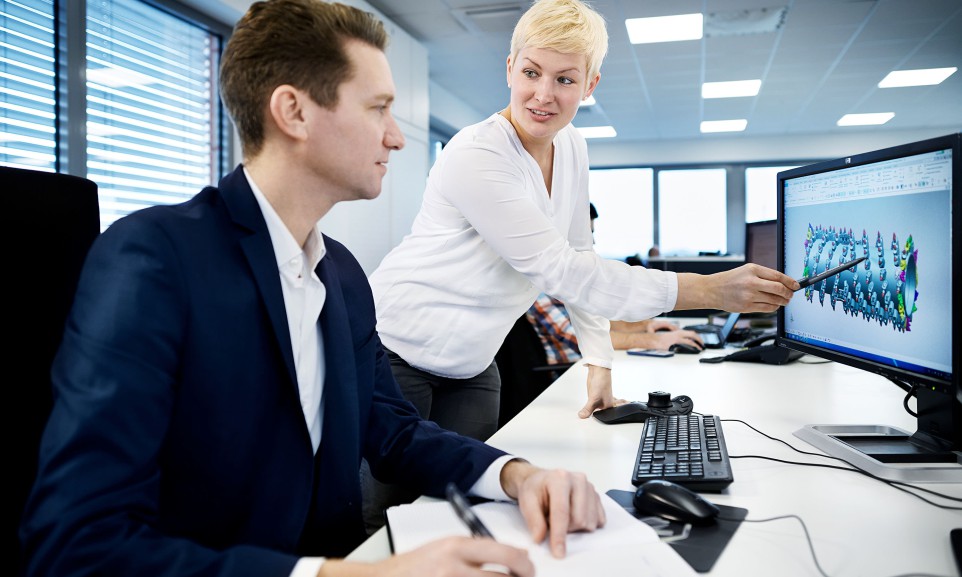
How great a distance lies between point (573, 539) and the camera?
30.4 inches

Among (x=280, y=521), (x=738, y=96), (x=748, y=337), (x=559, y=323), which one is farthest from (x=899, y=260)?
(x=738, y=96)

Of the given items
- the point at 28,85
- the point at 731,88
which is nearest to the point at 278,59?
the point at 28,85

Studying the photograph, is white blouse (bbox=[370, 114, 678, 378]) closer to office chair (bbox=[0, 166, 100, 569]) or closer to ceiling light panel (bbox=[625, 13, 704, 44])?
office chair (bbox=[0, 166, 100, 569])

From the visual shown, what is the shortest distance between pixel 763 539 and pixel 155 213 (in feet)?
2.62

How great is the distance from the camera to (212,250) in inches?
30.4

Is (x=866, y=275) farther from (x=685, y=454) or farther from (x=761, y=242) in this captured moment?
(x=761, y=242)

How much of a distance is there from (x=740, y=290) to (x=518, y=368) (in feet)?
3.89

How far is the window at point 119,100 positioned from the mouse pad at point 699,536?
2.54 m

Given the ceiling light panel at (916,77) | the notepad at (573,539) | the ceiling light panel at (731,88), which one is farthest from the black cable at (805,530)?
the ceiling light panel at (916,77)

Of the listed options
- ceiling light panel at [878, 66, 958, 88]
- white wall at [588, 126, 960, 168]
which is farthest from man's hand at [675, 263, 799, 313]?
white wall at [588, 126, 960, 168]

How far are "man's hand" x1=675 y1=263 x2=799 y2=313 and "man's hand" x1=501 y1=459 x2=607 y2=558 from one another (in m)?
0.54

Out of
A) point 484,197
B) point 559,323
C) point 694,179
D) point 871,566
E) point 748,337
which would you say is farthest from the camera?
point 694,179

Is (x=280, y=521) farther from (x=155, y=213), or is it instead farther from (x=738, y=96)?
(x=738, y=96)

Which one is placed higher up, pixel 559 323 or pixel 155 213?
pixel 155 213
